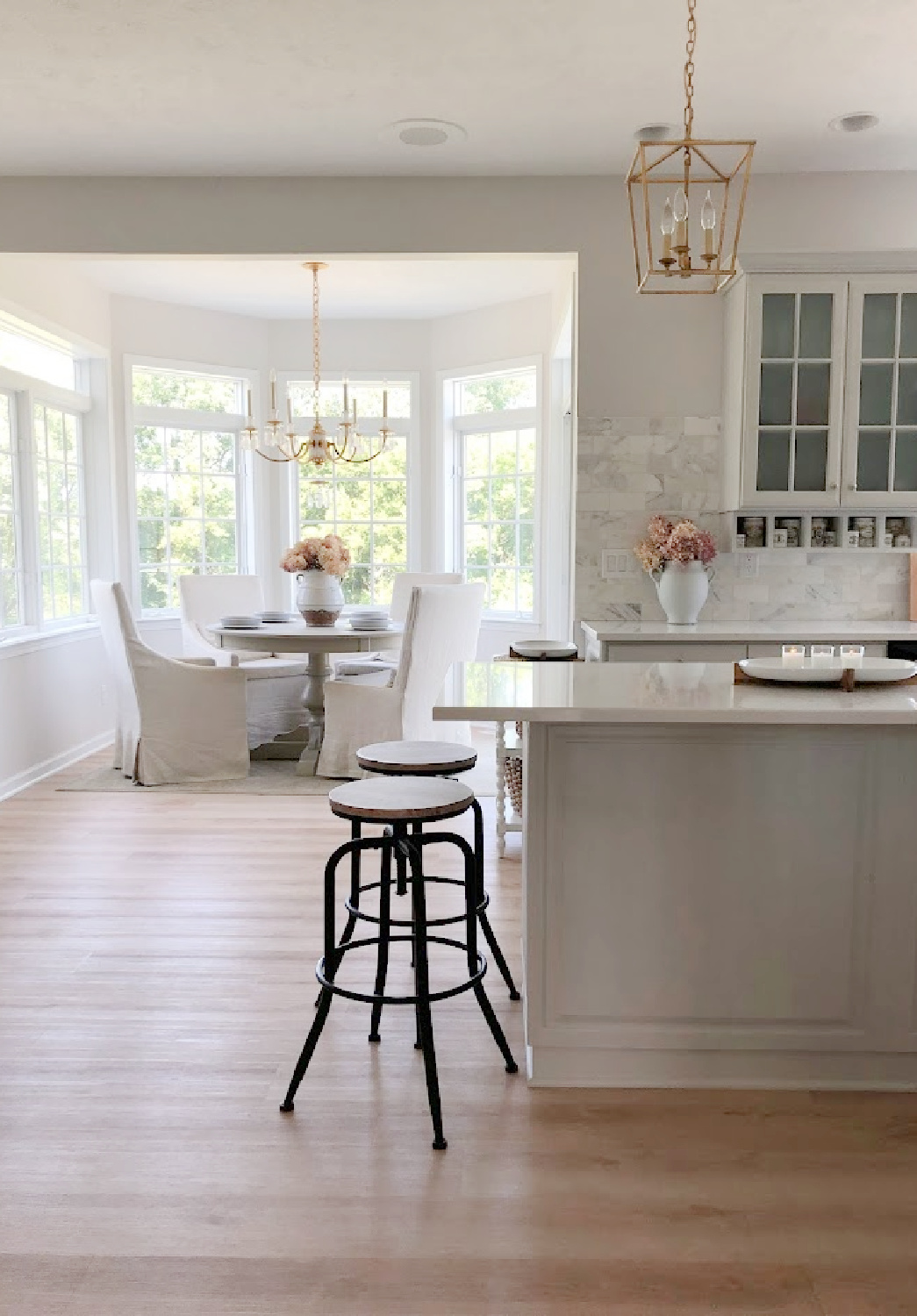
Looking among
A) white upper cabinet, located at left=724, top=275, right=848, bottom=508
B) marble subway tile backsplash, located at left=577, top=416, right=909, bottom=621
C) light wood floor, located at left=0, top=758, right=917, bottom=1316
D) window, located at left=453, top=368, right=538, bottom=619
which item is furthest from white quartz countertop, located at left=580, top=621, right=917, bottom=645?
window, located at left=453, top=368, right=538, bottom=619

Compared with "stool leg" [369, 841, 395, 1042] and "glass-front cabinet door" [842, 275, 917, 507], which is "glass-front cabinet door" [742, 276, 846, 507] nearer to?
"glass-front cabinet door" [842, 275, 917, 507]

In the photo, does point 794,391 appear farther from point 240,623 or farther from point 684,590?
point 240,623

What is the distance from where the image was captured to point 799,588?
4.64m

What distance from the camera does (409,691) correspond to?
509 centimetres

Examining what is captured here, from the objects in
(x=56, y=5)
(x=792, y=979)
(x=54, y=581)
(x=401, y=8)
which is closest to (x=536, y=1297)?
(x=792, y=979)

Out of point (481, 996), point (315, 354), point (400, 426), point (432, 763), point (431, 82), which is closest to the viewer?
point (481, 996)

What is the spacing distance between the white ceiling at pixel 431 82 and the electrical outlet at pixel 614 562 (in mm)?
1633

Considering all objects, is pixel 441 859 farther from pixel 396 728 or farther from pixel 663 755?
pixel 663 755

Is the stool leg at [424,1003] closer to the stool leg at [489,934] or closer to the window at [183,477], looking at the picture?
the stool leg at [489,934]

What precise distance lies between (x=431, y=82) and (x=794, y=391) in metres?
1.87

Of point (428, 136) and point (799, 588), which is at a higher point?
point (428, 136)

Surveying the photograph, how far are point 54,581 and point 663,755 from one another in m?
4.57

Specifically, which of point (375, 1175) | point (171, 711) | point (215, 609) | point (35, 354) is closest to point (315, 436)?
point (215, 609)

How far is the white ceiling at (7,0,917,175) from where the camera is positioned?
3135mm
